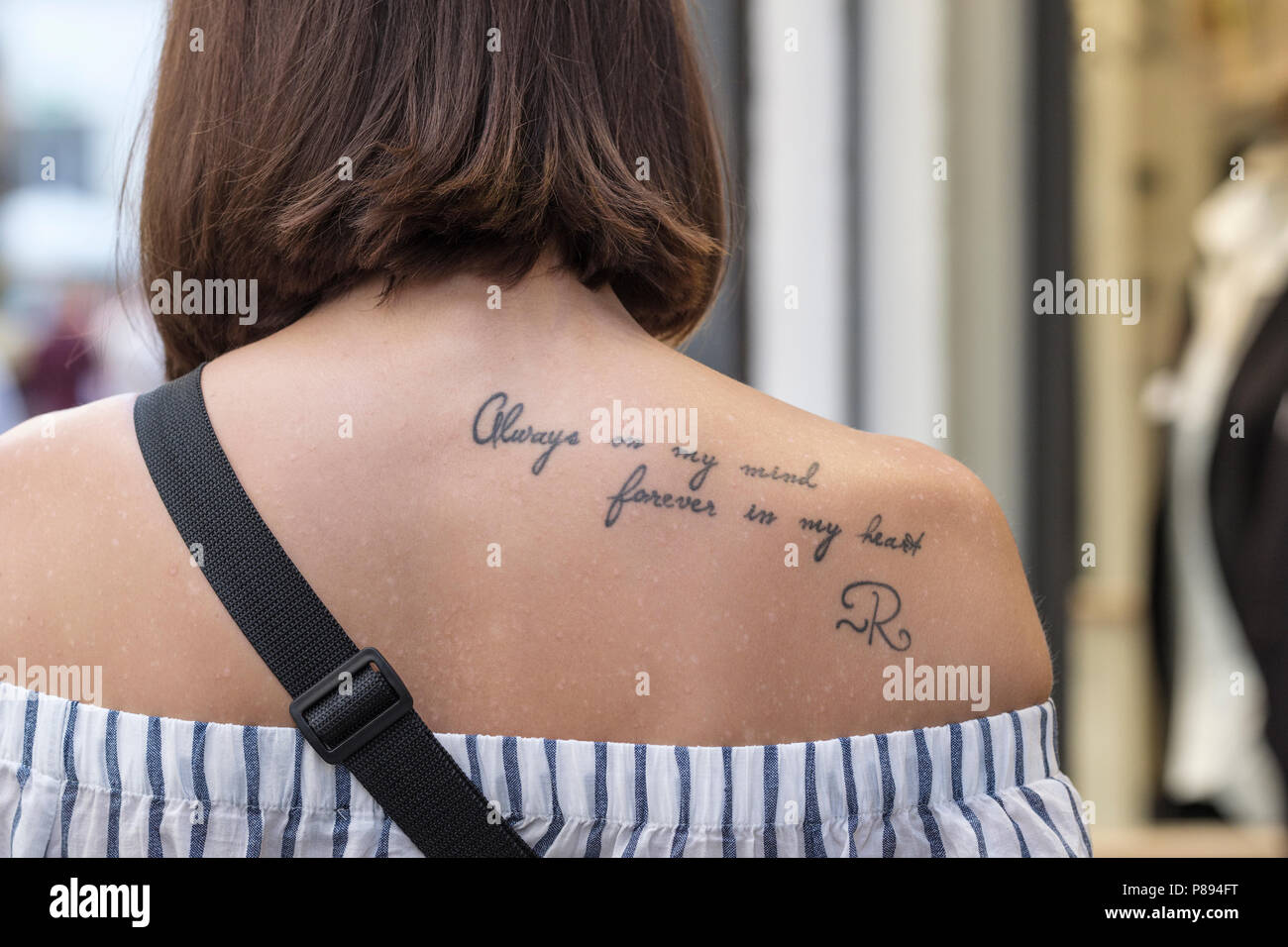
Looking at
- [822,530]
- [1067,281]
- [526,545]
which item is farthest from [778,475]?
[1067,281]

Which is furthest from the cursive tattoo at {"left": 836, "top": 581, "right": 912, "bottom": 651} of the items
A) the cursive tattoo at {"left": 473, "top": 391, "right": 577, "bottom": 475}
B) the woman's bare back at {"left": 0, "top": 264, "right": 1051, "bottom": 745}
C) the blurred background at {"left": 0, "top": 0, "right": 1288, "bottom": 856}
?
the blurred background at {"left": 0, "top": 0, "right": 1288, "bottom": 856}

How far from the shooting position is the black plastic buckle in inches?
34.0

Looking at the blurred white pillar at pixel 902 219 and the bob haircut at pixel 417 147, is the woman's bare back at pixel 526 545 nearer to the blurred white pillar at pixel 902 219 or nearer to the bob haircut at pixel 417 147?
the bob haircut at pixel 417 147

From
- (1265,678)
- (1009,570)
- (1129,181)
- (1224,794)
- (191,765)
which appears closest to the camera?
(191,765)

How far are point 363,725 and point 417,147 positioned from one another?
497 mm

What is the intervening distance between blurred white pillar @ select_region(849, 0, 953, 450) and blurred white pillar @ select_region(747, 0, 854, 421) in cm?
5

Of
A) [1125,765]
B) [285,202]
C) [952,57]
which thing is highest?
[952,57]

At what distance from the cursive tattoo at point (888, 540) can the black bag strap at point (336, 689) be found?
1.28 ft

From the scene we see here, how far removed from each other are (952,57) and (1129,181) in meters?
0.59

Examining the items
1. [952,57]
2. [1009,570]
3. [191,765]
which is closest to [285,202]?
[191,765]

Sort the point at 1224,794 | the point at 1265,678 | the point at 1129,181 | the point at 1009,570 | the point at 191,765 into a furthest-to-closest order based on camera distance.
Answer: the point at 1129,181 < the point at 1224,794 < the point at 1265,678 < the point at 1009,570 < the point at 191,765

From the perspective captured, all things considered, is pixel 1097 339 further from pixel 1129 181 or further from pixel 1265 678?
pixel 1265 678

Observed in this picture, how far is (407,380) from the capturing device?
0.96 meters

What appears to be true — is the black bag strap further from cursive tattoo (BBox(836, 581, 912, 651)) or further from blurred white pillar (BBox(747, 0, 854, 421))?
blurred white pillar (BBox(747, 0, 854, 421))
